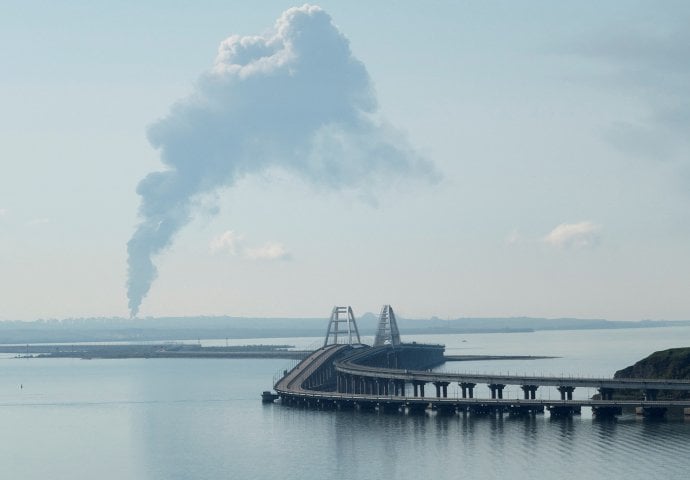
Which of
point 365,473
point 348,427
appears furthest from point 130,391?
point 365,473

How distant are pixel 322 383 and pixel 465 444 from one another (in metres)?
76.3

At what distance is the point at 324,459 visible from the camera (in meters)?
105

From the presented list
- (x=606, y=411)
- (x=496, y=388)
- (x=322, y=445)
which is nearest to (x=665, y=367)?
(x=496, y=388)

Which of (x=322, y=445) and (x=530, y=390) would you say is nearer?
(x=322, y=445)

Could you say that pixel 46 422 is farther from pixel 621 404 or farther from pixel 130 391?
pixel 621 404

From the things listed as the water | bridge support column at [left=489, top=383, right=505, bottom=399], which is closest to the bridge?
bridge support column at [left=489, top=383, right=505, bottom=399]


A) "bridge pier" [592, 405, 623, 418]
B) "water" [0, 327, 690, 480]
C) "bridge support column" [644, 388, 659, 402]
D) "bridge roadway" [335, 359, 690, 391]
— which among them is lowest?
"water" [0, 327, 690, 480]

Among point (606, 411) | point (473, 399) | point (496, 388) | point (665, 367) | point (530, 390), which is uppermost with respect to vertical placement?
point (665, 367)

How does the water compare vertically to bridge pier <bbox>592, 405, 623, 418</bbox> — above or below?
below

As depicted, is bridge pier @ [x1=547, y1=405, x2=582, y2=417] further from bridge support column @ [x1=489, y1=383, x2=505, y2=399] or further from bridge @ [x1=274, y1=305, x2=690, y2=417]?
bridge support column @ [x1=489, y1=383, x2=505, y2=399]

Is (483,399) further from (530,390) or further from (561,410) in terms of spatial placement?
(561,410)

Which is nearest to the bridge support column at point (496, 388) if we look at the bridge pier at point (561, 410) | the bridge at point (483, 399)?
the bridge at point (483, 399)

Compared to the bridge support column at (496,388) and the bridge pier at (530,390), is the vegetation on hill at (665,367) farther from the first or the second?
the bridge support column at (496,388)

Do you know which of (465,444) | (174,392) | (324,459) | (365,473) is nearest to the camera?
(365,473)
